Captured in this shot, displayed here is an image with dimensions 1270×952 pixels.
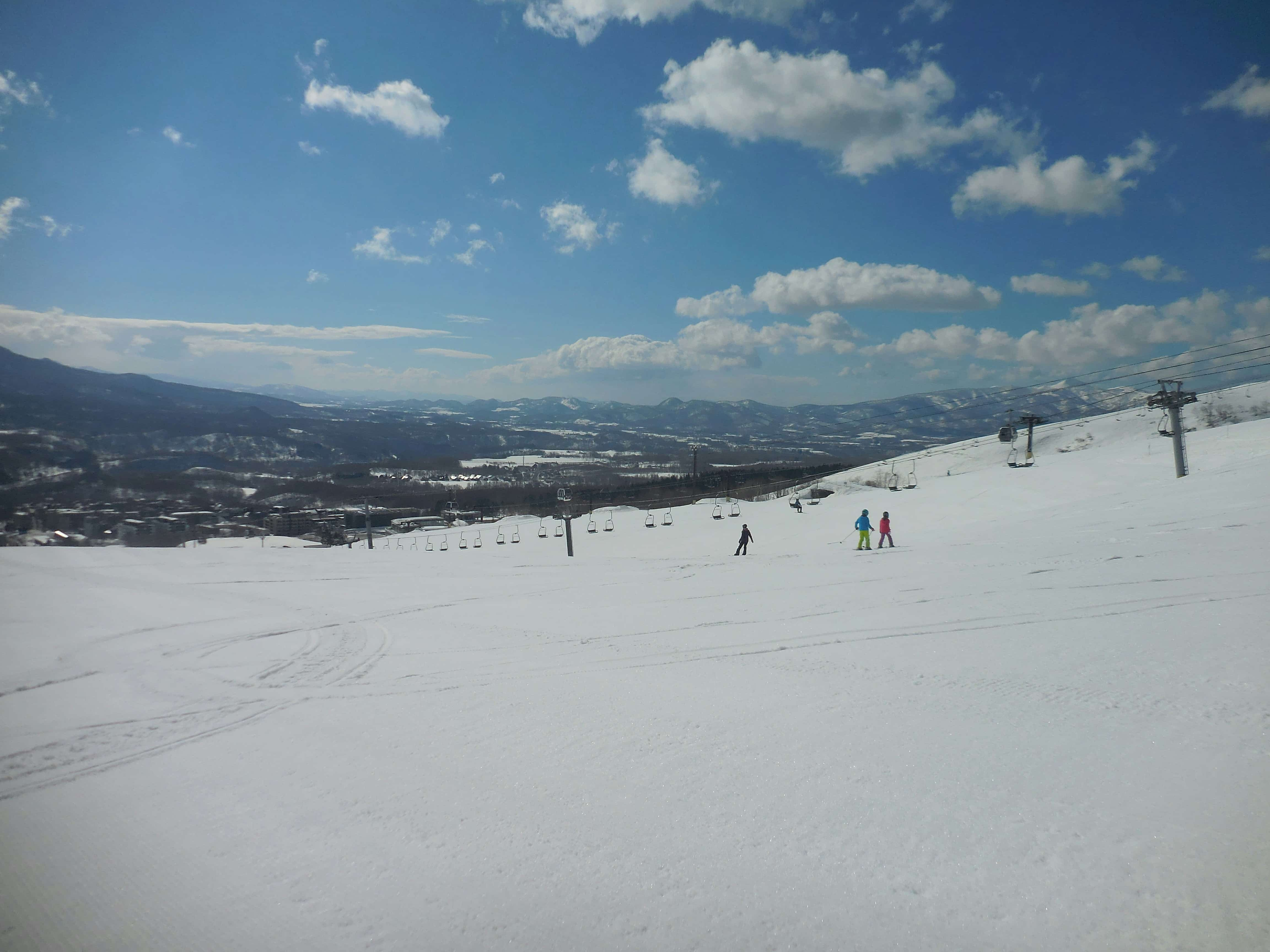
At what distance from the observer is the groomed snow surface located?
3188mm

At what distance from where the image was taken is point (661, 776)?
179 inches

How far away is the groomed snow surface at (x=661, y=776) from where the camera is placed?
10.5ft

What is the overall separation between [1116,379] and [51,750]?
70624 millimetres

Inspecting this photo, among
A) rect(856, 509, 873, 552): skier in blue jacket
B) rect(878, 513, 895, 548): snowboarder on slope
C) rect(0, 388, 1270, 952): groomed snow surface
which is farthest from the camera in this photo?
rect(878, 513, 895, 548): snowboarder on slope

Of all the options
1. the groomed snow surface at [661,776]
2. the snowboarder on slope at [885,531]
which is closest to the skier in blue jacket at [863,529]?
the snowboarder on slope at [885,531]

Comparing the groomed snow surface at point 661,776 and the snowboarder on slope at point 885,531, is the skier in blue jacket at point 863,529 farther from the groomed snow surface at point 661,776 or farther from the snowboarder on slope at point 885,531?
the groomed snow surface at point 661,776

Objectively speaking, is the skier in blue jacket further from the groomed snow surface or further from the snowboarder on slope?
the groomed snow surface

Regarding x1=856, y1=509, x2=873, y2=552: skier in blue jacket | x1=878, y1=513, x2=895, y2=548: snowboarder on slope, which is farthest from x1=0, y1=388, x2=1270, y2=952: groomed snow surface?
x1=878, y1=513, x2=895, y2=548: snowboarder on slope

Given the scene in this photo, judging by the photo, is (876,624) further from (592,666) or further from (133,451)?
(133,451)

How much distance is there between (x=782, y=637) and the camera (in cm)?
896

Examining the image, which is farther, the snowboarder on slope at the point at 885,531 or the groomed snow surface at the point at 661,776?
the snowboarder on slope at the point at 885,531

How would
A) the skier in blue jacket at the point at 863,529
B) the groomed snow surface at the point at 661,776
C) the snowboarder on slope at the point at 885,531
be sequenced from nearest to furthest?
the groomed snow surface at the point at 661,776 < the skier in blue jacket at the point at 863,529 < the snowboarder on slope at the point at 885,531

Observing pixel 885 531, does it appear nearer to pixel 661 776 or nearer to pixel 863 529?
pixel 863 529

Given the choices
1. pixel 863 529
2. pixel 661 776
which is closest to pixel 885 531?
pixel 863 529
